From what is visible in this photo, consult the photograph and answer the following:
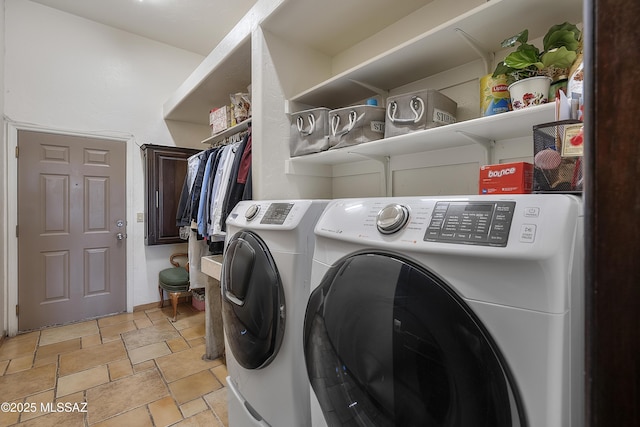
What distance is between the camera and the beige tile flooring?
5.31ft

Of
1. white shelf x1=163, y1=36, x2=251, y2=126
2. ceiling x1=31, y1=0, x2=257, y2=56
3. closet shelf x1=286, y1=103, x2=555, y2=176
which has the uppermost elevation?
ceiling x1=31, y1=0, x2=257, y2=56

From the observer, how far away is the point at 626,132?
0.82ft

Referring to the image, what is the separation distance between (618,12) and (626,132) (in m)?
0.11

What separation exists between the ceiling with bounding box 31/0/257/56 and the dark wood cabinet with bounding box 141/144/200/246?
1.19 metres

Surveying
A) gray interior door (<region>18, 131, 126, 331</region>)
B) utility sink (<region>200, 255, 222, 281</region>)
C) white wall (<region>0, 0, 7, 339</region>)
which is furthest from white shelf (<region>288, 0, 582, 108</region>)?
white wall (<region>0, 0, 7, 339</region>)

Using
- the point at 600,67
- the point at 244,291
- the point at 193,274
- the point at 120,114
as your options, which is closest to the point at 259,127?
the point at 244,291

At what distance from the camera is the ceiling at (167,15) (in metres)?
2.51

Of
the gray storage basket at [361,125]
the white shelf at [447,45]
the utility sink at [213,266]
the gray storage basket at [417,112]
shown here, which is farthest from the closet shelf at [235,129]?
the gray storage basket at [417,112]

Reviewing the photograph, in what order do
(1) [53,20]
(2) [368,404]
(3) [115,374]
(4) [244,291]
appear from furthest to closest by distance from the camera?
1. (1) [53,20]
2. (3) [115,374]
3. (4) [244,291]
4. (2) [368,404]

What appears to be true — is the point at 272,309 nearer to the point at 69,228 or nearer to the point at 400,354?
the point at 400,354

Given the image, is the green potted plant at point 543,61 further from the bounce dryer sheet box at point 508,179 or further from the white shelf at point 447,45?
the bounce dryer sheet box at point 508,179

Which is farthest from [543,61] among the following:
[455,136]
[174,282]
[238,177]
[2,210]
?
[2,210]

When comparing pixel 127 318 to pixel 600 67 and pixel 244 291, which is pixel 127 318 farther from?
pixel 600 67

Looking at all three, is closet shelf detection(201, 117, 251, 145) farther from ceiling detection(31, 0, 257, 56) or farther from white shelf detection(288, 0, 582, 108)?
ceiling detection(31, 0, 257, 56)
